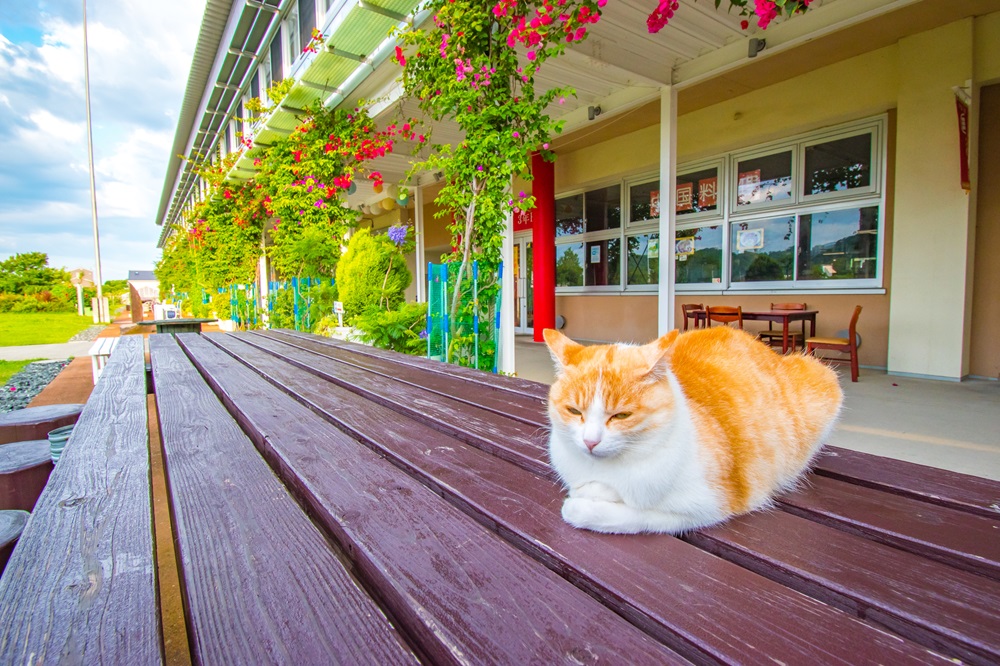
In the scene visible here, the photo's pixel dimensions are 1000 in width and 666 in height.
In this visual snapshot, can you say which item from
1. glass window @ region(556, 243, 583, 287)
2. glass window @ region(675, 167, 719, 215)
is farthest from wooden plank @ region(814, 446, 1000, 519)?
glass window @ region(556, 243, 583, 287)

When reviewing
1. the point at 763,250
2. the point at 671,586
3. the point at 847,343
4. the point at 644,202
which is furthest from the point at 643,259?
the point at 671,586

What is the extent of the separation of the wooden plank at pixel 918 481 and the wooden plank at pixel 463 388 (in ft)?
2.12

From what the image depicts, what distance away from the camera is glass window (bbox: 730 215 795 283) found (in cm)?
588

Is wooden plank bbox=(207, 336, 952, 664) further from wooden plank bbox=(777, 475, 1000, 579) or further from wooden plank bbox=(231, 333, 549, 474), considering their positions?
wooden plank bbox=(777, 475, 1000, 579)

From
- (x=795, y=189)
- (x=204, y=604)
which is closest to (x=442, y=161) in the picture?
(x=204, y=604)

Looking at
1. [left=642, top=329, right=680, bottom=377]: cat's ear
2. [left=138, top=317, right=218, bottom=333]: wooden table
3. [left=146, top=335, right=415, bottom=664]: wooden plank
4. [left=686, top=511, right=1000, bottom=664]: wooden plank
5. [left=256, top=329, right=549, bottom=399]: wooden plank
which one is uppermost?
[left=642, top=329, right=680, bottom=377]: cat's ear

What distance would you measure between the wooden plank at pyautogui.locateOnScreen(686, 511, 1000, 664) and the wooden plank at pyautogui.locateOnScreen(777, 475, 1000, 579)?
22 mm

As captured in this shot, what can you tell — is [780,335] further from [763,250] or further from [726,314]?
[763,250]

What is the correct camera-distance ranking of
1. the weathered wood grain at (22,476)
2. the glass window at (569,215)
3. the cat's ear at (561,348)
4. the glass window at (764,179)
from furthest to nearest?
the glass window at (569,215)
the glass window at (764,179)
the weathered wood grain at (22,476)
the cat's ear at (561,348)

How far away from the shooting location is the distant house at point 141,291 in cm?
1427

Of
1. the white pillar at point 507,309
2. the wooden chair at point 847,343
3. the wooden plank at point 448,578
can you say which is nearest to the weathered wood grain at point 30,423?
the wooden plank at point 448,578

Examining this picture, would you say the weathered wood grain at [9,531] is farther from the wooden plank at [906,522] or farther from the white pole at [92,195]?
the white pole at [92,195]

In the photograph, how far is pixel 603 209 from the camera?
7988 mm

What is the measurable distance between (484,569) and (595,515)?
192mm
